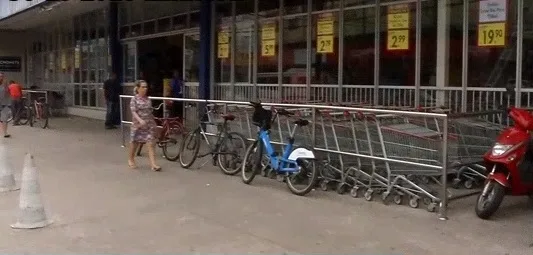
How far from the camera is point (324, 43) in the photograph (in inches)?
498

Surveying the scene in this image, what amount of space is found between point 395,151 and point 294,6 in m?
5.91

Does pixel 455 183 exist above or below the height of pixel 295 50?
below

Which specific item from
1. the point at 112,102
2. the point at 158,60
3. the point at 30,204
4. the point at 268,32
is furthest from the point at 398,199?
the point at 112,102

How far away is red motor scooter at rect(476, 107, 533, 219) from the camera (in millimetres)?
7199

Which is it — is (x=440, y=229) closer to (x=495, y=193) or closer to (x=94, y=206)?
(x=495, y=193)

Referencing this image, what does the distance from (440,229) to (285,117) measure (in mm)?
3410

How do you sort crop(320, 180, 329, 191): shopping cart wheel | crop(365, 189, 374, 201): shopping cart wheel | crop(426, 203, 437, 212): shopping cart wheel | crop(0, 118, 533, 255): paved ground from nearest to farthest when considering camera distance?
crop(0, 118, 533, 255): paved ground < crop(426, 203, 437, 212): shopping cart wheel < crop(365, 189, 374, 201): shopping cart wheel < crop(320, 180, 329, 191): shopping cart wheel

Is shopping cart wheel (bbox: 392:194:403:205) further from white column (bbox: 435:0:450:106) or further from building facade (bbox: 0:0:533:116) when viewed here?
white column (bbox: 435:0:450:106)

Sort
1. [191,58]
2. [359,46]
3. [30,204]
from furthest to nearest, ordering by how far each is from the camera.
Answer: [191,58] < [359,46] < [30,204]

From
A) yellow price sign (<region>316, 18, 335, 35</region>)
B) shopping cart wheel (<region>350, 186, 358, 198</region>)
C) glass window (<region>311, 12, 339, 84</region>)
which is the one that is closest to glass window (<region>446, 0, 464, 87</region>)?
glass window (<region>311, 12, 339, 84</region>)

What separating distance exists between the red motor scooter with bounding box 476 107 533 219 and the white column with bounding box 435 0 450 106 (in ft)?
10.0

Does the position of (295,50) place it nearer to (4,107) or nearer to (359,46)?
(359,46)

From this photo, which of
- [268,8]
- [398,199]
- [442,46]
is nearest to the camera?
[398,199]

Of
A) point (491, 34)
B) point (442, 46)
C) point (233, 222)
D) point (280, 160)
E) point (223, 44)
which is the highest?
point (223, 44)
